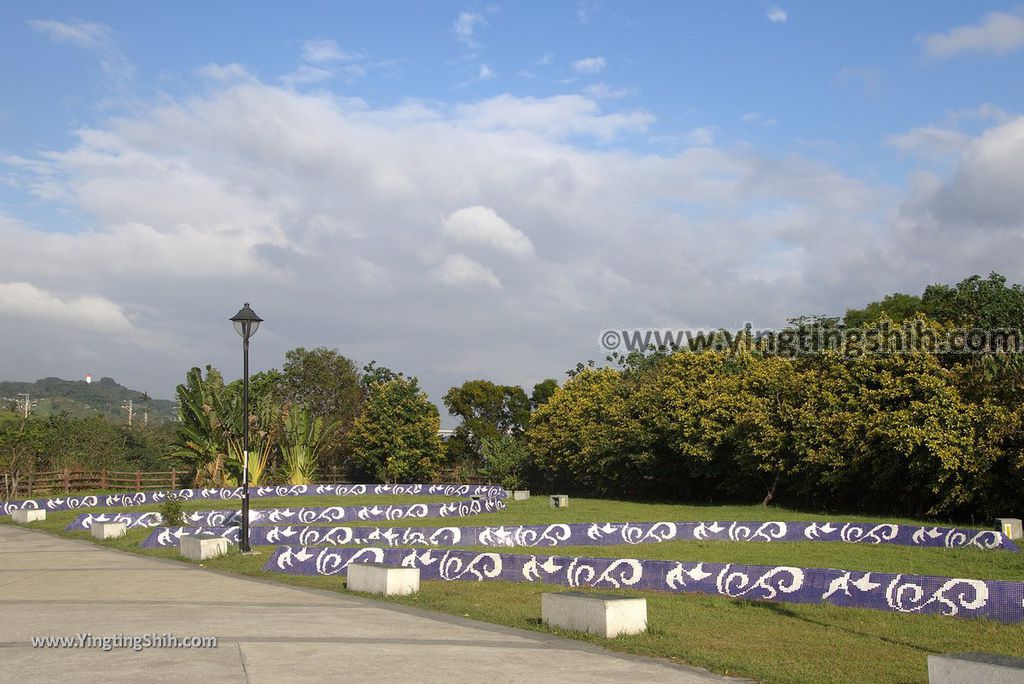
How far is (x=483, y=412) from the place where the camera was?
5747 cm

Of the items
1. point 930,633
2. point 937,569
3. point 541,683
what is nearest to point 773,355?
point 937,569

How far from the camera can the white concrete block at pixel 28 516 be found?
28.2 metres

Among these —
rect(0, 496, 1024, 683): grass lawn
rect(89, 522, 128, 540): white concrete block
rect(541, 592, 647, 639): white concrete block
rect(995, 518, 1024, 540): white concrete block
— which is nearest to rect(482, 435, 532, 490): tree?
rect(89, 522, 128, 540): white concrete block

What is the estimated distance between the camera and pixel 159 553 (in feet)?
63.1

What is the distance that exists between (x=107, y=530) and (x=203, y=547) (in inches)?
238

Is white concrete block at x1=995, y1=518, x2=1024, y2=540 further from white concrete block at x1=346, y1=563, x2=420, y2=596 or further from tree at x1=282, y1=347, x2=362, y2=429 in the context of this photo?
tree at x1=282, y1=347, x2=362, y2=429

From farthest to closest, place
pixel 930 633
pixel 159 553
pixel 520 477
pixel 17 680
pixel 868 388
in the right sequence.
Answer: pixel 520 477 → pixel 868 388 → pixel 159 553 → pixel 930 633 → pixel 17 680

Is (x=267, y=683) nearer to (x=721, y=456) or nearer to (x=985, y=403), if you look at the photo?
(x=985, y=403)

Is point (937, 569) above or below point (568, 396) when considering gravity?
below

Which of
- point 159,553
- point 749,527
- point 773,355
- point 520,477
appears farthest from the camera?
point 520,477

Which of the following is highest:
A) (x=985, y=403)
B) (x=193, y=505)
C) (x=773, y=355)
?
(x=773, y=355)

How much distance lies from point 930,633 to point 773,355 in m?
28.6

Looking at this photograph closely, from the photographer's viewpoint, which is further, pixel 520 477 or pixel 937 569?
pixel 520 477

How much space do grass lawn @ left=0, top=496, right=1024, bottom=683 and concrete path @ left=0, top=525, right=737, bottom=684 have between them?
585mm
